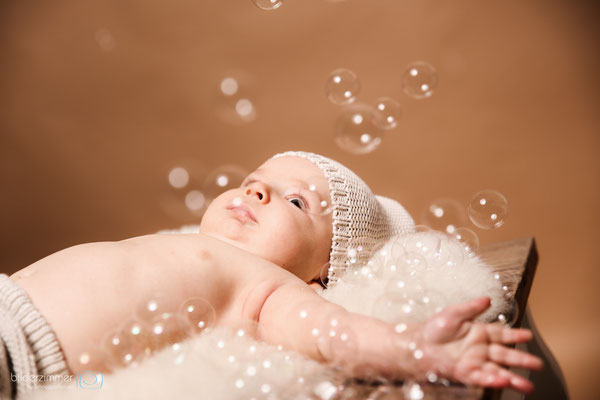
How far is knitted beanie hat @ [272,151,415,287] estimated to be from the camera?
139 centimetres

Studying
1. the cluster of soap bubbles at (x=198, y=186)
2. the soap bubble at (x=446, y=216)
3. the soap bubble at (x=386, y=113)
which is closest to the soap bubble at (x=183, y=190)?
the cluster of soap bubbles at (x=198, y=186)

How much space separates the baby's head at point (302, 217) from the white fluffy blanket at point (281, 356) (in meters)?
0.17

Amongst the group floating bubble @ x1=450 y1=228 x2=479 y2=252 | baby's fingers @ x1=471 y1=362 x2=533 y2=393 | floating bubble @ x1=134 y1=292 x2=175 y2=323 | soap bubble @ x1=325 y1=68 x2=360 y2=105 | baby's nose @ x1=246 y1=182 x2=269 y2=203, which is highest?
soap bubble @ x1=325 y1=68 x2=360 y2=105

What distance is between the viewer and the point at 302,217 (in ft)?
4.31

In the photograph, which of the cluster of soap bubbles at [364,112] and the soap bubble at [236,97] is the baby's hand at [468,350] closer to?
A: the cluster of soap bubbles at [364,112]

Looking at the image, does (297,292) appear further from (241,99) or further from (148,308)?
(241,99)

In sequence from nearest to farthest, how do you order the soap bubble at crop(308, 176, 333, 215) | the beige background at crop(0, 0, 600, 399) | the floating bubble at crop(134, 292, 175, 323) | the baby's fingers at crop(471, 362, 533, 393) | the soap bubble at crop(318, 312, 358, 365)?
the baby's fingers at crop(471, 362, 533, 393)
the soap bubble at crop(318, 312, 358, 365)
the floating bubble at crop(134, 292, 175, 323)
the soap bubble at crop(308, 176, 333, 215)
the beige background at crop(0, 0, 600, 399)

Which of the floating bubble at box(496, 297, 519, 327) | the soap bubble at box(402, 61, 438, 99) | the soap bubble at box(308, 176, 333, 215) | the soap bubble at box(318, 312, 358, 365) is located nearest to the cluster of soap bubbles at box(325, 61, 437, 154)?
the soap bubble at box(402, 61, 438, 99)

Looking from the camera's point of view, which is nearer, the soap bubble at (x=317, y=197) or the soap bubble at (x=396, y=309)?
the soap bubble at (x=396, y=309)

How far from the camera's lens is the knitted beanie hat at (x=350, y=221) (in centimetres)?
139

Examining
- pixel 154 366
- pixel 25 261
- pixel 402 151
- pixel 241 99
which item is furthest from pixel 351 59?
pixel 154 366

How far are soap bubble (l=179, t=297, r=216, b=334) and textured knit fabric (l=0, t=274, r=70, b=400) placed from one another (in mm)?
212

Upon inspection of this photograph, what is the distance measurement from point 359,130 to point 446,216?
1.16 ft

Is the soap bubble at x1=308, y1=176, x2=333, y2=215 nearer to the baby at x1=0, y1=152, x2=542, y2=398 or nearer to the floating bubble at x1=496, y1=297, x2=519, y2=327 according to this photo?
the baby at x1=0, y1=152, x2=542, y2=398
